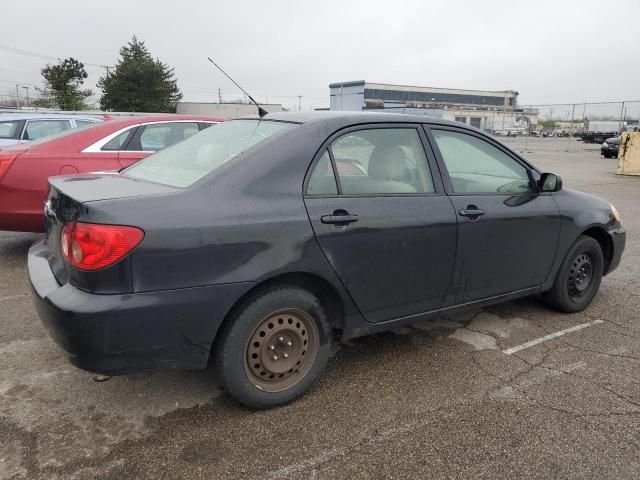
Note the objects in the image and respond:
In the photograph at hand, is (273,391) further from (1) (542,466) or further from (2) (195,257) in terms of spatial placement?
(1) (542,466)

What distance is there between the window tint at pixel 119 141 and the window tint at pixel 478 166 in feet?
11.8

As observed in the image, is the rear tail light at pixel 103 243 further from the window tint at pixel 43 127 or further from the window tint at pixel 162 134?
the window tint at pixel 43 127

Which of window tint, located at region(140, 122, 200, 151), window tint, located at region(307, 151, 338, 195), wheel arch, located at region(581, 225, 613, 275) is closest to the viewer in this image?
window tint, located at region(307, 151, 338, 195)

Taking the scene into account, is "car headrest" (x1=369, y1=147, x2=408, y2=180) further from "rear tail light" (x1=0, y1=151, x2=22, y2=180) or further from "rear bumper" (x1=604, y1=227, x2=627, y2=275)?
→ "rear tail light" (x1=0, y1=151, x2=22, y2=180)

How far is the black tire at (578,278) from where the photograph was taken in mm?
4074

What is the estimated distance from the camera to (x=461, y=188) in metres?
3.35

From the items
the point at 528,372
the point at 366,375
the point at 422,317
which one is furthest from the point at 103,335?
the point at 528,372

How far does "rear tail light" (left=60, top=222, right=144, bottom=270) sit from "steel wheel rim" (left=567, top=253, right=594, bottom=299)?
135 inches

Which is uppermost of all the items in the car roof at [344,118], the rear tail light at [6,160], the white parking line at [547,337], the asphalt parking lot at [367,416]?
the car roof at [344,118]

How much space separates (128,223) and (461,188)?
209 cm

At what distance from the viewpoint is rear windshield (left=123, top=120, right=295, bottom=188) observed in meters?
2.81

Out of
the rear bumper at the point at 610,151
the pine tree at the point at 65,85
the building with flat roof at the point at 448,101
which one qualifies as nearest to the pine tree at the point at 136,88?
the pine tree at the point at 65,85

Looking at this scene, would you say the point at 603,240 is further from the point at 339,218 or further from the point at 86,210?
the point at 86,210

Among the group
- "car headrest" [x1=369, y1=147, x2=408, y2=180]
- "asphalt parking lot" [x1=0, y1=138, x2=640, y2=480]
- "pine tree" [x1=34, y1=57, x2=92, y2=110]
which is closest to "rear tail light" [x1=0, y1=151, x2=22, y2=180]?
"asphalt parking lot" [x1=0, y1=138, x2=640, y2=480]
